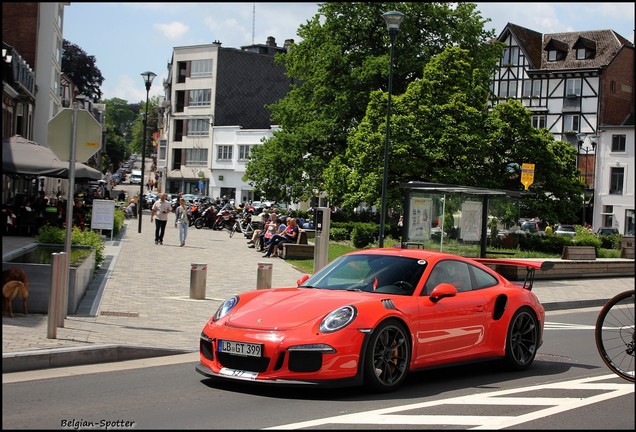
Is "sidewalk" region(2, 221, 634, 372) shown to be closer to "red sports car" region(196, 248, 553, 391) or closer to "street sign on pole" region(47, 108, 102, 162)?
"red sports car" region(196, 248, 553, 391)

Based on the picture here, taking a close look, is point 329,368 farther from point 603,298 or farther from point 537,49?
point 537,49

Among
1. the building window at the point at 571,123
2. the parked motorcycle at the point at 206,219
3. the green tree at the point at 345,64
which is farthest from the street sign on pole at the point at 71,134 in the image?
the building window at the point at 571,123

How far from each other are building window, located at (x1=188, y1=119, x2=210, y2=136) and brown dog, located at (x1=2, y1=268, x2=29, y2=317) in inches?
3731

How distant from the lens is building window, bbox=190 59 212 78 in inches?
4222

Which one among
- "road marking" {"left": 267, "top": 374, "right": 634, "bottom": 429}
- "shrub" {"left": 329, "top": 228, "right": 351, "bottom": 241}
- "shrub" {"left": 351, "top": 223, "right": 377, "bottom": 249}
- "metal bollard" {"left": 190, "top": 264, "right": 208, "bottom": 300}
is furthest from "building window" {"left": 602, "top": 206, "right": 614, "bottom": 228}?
"road marking" {"left": 267, "top": 374, "right": 634, "bottom": 429}

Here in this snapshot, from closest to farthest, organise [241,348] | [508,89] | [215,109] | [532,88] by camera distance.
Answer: [241,348] < [532,88] < [508,89] < [215,109]

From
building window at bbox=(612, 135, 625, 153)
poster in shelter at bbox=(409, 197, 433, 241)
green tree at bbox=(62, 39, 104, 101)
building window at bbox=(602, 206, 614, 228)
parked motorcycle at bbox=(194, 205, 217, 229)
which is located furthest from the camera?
green tree at bbox=(62, 39, 104, 101)

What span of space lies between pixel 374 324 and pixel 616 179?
71.8 m

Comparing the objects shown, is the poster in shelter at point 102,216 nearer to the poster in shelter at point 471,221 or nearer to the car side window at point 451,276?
the poster in shelter at point 471,221

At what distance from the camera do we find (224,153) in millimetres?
104375

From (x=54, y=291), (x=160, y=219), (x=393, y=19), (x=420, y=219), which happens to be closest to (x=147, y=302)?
(x=54, y=291)

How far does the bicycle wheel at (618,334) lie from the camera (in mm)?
9180

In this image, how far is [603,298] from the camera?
23.6 metres

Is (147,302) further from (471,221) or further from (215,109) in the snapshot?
(215,109)
